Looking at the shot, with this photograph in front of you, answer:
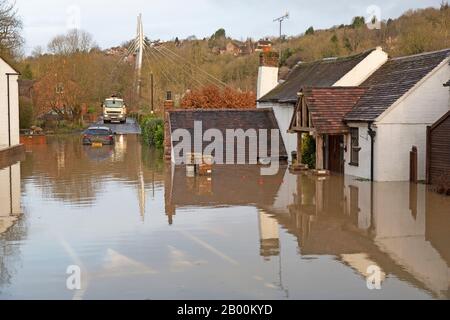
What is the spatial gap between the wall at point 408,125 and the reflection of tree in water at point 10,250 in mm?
13086

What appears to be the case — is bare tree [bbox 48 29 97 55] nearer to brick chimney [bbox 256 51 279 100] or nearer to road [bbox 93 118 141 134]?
road [bbox 93 118 141 134]

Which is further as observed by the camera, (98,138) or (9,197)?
(98,138)

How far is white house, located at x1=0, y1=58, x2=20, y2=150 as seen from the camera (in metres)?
35.4

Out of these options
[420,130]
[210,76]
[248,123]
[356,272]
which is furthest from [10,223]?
[210,76]

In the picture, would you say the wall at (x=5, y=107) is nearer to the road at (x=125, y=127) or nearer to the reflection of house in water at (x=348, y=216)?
the reflection of house in water at (x=348, y=216)

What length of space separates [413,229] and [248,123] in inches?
753

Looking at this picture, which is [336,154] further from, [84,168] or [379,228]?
[379,228]

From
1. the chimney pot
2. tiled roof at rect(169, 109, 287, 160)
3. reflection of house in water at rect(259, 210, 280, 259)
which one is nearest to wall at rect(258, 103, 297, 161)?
tiled roof at rect(169, 109, 287, 160)

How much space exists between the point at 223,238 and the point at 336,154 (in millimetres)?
14176

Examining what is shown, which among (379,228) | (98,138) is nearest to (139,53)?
(98,138)

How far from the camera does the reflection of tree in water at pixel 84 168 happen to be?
2072cm

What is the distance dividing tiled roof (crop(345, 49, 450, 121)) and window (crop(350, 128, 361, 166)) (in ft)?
2.01

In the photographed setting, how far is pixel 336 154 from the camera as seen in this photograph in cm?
2589
